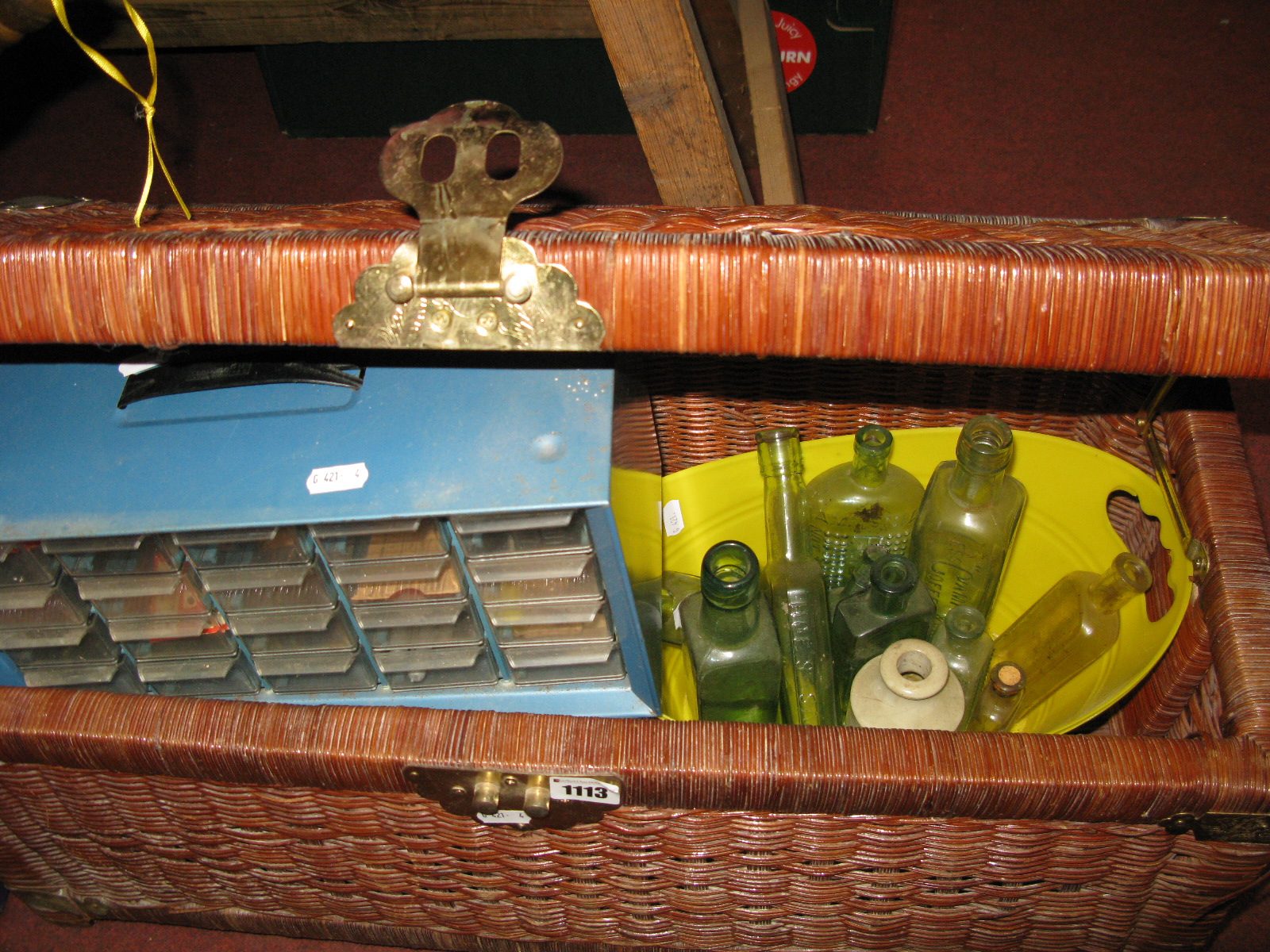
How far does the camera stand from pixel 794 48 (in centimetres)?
135

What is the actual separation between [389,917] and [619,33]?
75 centimetres

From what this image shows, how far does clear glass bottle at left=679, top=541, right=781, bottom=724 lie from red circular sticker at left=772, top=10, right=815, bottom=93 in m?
1.01

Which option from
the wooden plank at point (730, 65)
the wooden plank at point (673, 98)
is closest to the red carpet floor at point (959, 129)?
the wooden plank at point (730, 65)

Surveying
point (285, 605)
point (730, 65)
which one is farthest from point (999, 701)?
point (730, 65)

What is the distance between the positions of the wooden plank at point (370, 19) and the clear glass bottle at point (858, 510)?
3.08 ft

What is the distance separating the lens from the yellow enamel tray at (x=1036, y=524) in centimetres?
64

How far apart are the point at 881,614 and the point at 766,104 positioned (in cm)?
67

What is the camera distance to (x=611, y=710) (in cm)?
62

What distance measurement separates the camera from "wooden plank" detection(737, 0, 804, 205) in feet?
3.22

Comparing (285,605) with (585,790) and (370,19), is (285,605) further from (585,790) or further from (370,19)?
(370,19)

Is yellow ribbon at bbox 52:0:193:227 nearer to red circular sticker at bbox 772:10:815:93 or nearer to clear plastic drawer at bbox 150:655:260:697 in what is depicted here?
clear plastic drawer at bbox 150:655:260:697

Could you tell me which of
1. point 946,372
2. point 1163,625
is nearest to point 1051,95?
point 946,372

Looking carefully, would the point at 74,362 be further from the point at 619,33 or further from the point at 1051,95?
the point at 1051,95

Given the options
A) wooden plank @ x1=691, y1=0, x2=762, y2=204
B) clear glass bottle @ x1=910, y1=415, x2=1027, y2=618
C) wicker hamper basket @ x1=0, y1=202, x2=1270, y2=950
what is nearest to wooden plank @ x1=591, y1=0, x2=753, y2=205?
wooden plank @ x1=691, y1=0, x2=762, y2=204
